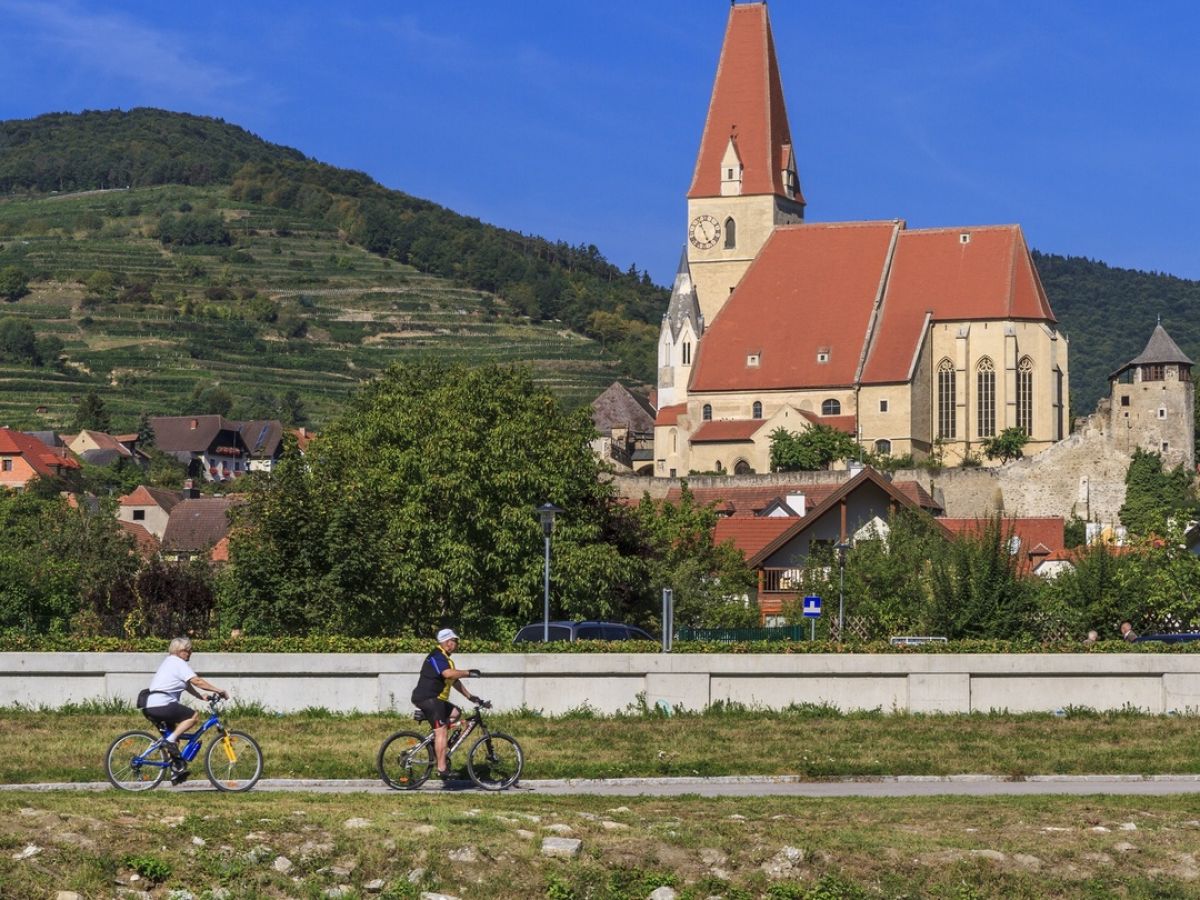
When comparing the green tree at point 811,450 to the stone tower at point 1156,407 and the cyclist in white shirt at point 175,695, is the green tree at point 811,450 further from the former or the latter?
the cyclist in white shirt at point 175,695

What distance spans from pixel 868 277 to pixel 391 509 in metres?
61.2

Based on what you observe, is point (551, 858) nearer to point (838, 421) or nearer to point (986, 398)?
point (838, 421)

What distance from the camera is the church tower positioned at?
366ft

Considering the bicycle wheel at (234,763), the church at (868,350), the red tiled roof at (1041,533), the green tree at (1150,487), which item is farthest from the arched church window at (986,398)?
the bicycle wheel at (234,763)

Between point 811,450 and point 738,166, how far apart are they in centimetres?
2217

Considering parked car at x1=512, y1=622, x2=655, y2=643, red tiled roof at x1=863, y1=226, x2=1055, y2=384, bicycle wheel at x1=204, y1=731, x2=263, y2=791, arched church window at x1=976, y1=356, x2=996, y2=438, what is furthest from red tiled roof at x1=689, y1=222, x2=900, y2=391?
bicycle wheel at x1=204, y1=731, x2=263, y2=791

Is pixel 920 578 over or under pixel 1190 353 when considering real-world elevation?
under

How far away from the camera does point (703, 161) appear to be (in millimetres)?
113125

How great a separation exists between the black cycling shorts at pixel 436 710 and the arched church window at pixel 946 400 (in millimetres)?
82014

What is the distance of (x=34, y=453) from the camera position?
127875mm

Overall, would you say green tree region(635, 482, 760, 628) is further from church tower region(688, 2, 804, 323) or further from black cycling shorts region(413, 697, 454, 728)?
church tower region(688, 2, 804, 323)

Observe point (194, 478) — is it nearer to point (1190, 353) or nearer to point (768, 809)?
point (1190, 353)

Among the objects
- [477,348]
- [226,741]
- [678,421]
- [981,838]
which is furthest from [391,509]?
[477,348]

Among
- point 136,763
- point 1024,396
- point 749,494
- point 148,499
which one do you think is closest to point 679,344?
point 1024,396
